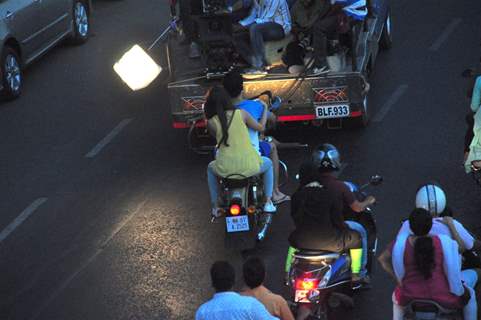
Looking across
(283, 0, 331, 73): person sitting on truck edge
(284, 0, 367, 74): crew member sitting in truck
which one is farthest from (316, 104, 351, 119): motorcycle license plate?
(283, 0, 331, 73): person sitting on truck edge

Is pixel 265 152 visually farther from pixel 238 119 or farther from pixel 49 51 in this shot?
pixel 49 51

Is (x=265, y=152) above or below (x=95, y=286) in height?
above

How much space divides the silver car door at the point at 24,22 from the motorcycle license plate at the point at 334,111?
6110mm

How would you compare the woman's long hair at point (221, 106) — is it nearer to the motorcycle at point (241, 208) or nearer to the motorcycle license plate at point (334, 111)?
A: the motorcycle at point (241, 208)

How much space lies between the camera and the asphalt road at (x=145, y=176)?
1114 cm

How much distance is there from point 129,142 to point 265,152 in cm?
381

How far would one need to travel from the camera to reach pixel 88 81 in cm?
1831

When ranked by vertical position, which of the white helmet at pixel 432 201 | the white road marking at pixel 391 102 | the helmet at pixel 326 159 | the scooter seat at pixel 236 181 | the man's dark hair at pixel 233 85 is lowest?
the white road marking at pixel 391 102

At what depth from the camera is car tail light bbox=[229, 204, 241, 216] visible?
10992 mm

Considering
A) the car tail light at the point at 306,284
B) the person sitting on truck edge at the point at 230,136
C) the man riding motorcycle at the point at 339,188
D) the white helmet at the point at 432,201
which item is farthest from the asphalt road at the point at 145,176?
the white helmet at the point at 432,201

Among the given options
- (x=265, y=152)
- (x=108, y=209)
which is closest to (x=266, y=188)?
(x=265, y=152)

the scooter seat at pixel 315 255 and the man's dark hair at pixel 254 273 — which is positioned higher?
the man's dark hair at pixel 254 273

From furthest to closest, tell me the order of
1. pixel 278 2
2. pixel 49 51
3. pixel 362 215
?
pixel 49 51, pixel 278 2, pixel 362 215

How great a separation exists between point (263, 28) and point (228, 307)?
7.60 meters
